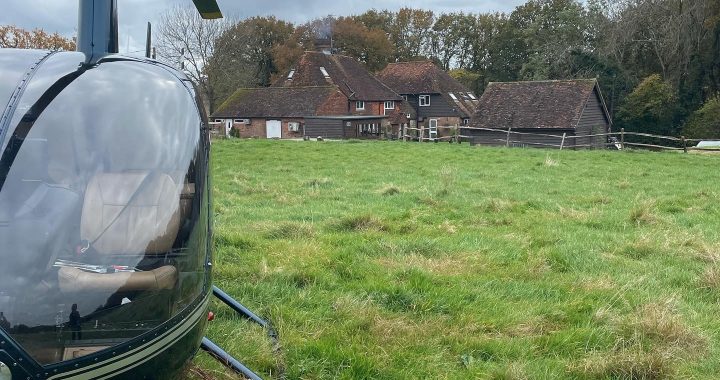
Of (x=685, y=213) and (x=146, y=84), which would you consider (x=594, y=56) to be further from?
(x=146, y=84)

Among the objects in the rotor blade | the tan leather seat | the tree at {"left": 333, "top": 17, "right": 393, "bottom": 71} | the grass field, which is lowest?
the grass field

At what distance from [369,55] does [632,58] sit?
104 feet

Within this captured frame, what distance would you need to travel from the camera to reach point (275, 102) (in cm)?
5366

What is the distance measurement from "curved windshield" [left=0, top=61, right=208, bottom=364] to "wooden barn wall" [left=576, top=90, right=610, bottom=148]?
42.2m

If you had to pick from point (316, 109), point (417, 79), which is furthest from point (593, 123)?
point (417, 79)

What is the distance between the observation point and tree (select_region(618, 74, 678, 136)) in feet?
167

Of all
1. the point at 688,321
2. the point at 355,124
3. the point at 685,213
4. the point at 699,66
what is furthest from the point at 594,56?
the point at 688,321

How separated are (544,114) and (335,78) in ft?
73.1

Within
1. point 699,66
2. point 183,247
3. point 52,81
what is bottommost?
point 183,247

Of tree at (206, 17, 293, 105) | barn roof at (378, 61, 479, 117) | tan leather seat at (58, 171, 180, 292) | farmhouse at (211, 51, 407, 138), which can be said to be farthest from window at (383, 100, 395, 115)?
tan leather seat at (58, 171, 180, 292)

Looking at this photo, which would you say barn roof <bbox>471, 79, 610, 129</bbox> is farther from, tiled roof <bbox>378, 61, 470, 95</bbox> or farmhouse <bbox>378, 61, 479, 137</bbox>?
tiled roof <bbox>378, 61, 470, 95</bbox>

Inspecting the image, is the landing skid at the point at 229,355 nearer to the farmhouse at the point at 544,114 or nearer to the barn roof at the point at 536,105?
the farmhouse at the point at 544,114

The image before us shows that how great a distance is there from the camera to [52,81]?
312 cm

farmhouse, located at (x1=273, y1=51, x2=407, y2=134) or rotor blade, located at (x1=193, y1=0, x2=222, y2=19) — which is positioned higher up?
farmhouse, located at (x1=273, y1=51, x2=407, y2=134)
